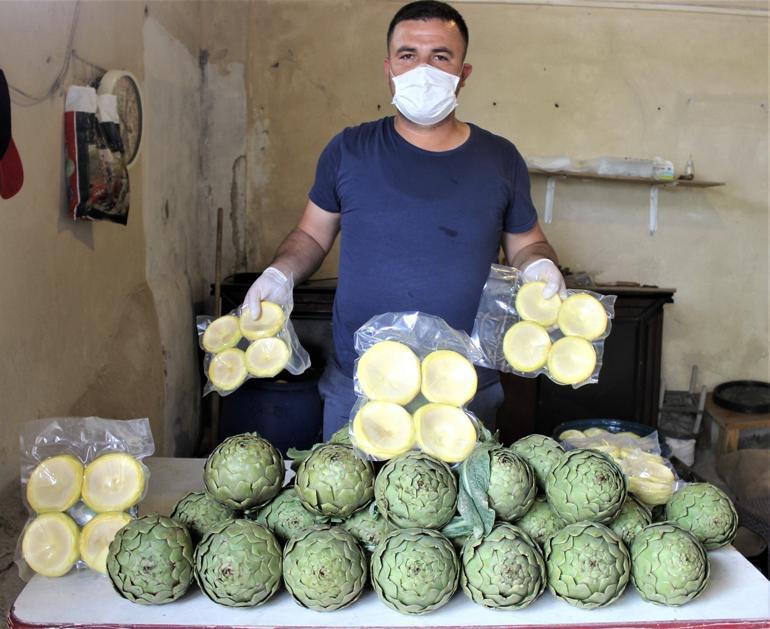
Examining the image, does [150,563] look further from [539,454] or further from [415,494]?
[539,454]

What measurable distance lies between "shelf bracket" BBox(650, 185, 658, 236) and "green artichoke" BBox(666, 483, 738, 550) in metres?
3.19

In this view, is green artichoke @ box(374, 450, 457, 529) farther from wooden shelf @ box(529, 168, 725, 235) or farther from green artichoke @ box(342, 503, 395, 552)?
wooden shelf @ box(529, 168, 725, 235)

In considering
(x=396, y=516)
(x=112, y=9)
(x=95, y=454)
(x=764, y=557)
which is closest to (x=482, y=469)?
(x=396, y=516)

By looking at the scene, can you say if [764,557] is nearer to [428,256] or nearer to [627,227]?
[428,256]

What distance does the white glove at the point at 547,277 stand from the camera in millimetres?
1447

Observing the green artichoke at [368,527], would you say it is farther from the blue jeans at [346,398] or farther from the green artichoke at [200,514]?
the blue jeans at [346,398]

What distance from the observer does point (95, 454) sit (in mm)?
1212

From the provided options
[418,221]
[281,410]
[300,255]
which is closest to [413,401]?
[418,221]

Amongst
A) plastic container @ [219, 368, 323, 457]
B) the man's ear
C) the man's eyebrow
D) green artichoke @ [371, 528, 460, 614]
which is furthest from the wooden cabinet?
green artichoke @ [371, 528, 460, 614]

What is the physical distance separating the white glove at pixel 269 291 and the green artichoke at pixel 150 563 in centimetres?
52

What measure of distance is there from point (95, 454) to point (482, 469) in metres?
0.67

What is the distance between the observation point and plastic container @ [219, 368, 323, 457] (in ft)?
10.4

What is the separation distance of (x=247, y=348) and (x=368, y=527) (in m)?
0.51

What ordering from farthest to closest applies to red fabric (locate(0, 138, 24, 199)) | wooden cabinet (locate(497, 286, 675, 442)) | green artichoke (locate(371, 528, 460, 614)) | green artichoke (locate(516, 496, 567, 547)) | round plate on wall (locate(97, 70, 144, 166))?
1. wooden cabinet (locate(497, 286, 675, 442))
2. round plate on wall (locate(97, 70, 144, 166))
3. red fabric (locate(0, 138, 24, 199))
4. green artichoke (locate(516, 496, 567, 547))
5. green artichoke (locate(371, 528, 460, 614))
